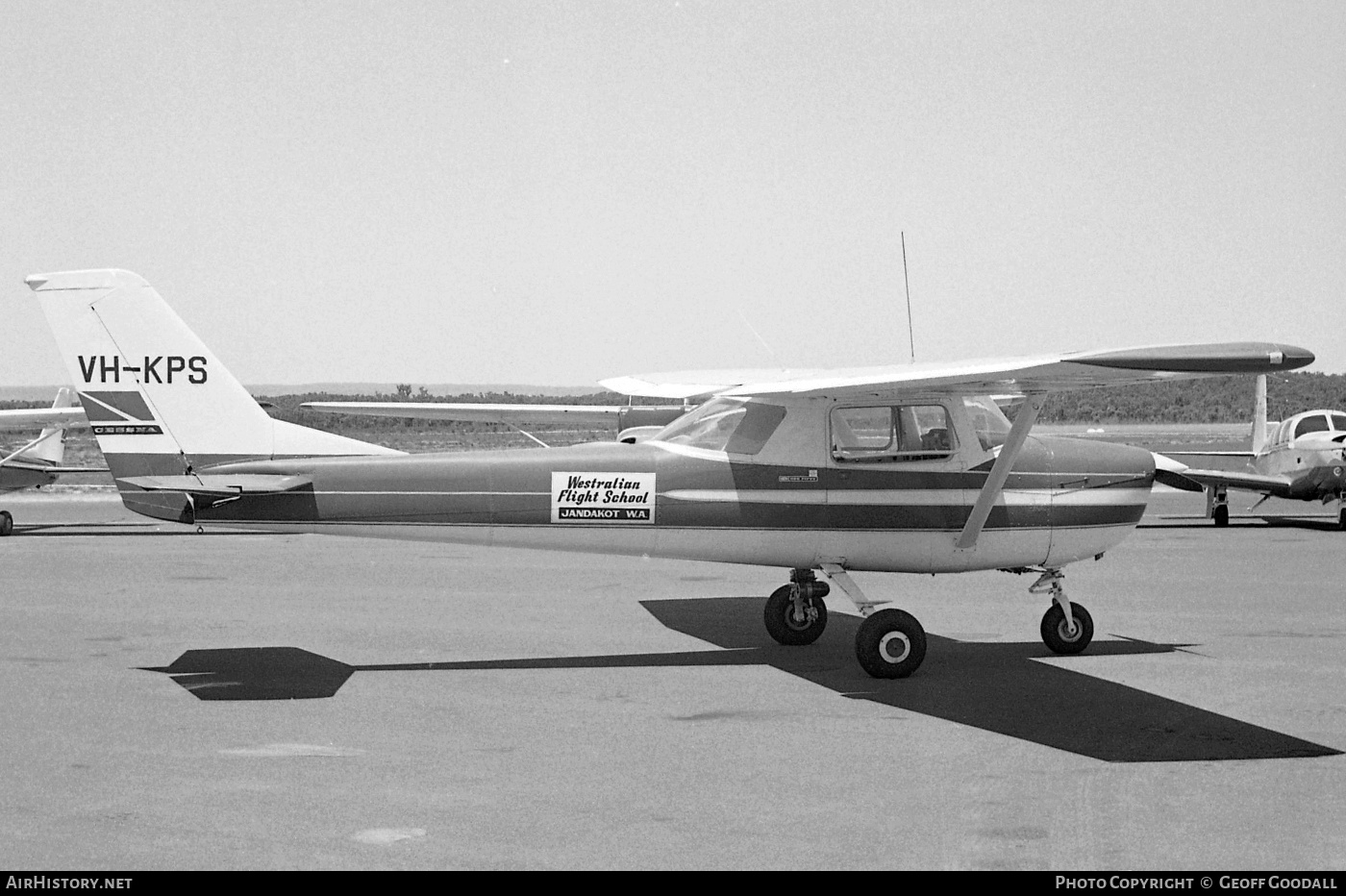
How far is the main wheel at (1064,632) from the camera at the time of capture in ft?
33.9

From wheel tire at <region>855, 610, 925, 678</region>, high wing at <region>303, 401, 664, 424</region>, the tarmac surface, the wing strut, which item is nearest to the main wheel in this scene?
the tarmac surface

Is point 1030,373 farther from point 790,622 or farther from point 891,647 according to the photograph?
point 790,622

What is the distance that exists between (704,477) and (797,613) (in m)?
1.60

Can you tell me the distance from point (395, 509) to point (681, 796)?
3.91m

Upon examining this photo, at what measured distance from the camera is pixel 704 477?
9922 mm

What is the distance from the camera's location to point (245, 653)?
10258mm

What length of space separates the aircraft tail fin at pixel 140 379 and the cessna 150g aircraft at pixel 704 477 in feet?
0.04

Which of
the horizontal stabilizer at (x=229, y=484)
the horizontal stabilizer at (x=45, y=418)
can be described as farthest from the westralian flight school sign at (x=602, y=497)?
the horizontal stabilizer at (x=45, y=418)

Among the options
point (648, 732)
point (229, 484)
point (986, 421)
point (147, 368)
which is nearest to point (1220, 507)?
point (986, 421)

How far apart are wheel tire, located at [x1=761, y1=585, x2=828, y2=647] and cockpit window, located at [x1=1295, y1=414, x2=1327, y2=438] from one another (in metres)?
17.1

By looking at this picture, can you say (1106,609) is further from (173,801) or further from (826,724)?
(173,801)

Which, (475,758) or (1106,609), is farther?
(1106,609)

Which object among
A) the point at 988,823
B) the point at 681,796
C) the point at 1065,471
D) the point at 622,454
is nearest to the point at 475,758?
the point at 681,796

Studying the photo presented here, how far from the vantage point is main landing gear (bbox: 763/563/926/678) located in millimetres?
9328
